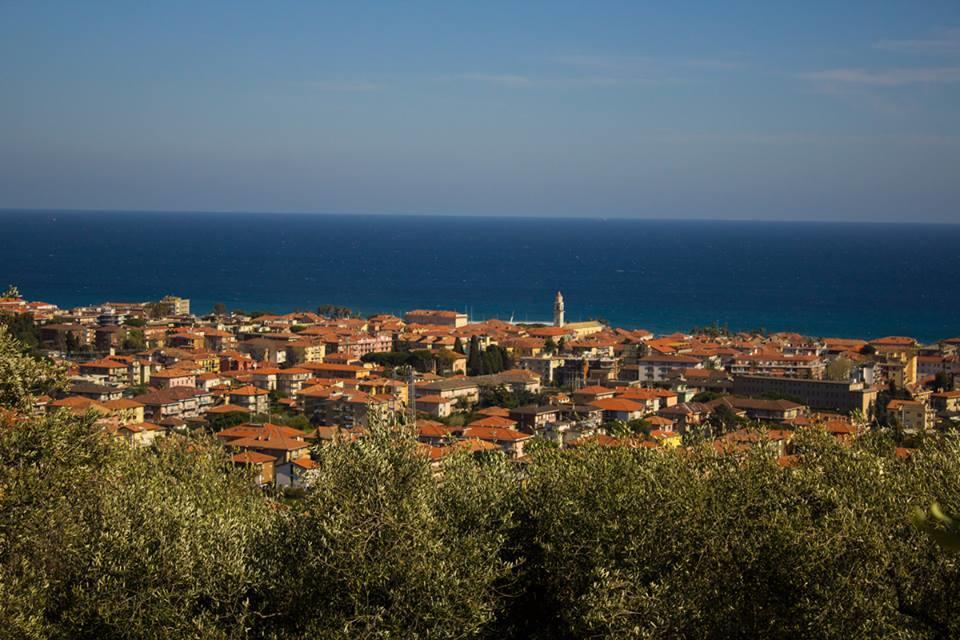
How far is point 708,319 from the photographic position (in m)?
64.4

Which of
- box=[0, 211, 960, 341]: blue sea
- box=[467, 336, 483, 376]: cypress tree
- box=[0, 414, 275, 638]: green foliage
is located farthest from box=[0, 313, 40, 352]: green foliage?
box=[0, 414, 275, 638]: green foliage

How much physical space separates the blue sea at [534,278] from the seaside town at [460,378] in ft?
52.8

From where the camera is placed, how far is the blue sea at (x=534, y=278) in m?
67.6

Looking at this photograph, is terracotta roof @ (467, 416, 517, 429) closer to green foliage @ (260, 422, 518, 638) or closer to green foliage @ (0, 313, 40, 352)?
green foliage @ (0, 313, 40, 352)

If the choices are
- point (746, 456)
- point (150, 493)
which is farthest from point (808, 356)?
point (150, 493)

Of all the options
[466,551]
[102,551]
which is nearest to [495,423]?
[466,551]

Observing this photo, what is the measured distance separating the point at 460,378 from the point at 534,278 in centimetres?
5934

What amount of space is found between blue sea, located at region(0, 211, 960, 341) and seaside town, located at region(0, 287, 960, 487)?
16084 millimetres

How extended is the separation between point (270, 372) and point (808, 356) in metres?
18.7

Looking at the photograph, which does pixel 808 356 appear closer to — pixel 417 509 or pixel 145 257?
pixel 417 509

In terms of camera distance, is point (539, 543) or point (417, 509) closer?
point (417, 509)

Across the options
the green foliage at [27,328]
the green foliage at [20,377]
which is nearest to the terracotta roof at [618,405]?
the green foliage at [27,328]

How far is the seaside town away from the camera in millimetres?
26125

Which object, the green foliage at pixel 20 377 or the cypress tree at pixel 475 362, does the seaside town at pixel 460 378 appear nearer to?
the cypress tree at pixel 475 362
